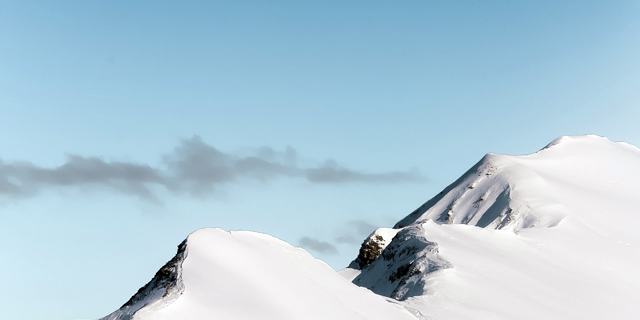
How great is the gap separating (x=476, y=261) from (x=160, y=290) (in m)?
19.7

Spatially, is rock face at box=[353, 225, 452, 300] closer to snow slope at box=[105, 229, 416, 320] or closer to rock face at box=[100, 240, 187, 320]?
snow slope at box=[105, 229, 416, 320]

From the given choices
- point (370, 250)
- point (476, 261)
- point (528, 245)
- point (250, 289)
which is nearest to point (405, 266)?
point (476, 261)

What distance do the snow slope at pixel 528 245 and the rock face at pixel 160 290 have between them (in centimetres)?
1031

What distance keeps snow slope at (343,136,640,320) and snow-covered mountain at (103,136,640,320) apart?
105 millimetres

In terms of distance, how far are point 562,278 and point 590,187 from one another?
85.8ft

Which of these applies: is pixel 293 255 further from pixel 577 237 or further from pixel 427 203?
pixel 427 203

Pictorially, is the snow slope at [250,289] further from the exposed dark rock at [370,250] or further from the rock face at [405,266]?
the exposed dark rock at [370,250]

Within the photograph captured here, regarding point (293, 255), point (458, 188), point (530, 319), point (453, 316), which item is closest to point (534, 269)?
point (530, 319)

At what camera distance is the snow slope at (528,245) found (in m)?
26.7

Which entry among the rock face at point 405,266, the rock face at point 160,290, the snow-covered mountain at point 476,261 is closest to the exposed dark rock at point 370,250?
the snow-covered mountain at point 476,261

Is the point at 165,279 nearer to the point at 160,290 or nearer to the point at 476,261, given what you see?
the point at 160,290

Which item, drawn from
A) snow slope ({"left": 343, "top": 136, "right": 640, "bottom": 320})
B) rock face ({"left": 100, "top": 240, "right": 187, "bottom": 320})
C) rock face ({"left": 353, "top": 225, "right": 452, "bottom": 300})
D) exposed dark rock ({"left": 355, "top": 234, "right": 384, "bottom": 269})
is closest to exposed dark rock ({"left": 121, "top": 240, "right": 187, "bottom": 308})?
rock face ({"left": 100, "top": 240, "right": 187, "bottom": 320})

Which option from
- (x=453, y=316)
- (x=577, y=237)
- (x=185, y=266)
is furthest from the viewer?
(x=577, y=237)

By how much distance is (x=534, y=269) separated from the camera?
3152cm
